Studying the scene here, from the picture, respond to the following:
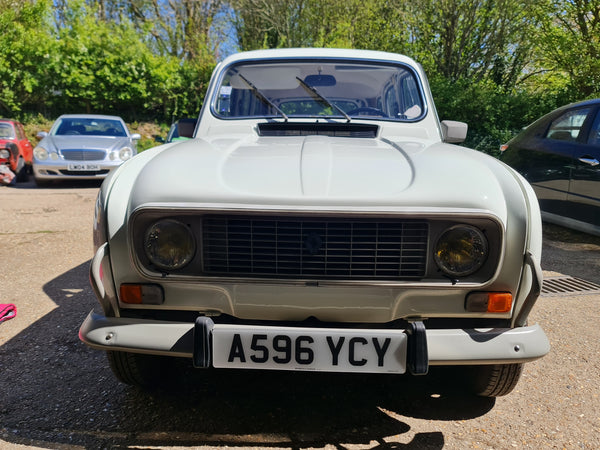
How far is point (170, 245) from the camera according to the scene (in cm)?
206

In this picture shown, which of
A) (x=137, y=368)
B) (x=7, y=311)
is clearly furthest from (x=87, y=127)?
(x=137, y=368)

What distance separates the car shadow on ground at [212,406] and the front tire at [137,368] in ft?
0.25

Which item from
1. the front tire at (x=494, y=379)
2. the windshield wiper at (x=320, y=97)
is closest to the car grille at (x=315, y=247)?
the front tire at (x=494, y=379)

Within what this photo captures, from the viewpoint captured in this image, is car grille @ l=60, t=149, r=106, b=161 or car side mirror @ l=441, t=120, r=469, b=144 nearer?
car side mirror @ l=441, t=120, r=469, b=144

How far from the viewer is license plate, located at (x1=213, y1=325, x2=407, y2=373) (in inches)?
76.9

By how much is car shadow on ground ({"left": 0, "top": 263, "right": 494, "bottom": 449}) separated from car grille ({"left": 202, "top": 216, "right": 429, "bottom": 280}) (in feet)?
2.43

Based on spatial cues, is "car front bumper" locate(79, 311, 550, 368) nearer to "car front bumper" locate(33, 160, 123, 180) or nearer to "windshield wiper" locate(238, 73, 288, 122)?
"windshield wiper" locate(238, 73, 288, 122)

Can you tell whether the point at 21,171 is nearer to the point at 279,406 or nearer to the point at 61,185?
the point at 61,185

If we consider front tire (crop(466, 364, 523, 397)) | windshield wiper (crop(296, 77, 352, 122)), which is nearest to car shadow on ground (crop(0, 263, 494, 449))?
front tire (crop(466, 364, 523, 397))

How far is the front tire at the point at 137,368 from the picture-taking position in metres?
2.39

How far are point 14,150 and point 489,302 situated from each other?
39.6 ft

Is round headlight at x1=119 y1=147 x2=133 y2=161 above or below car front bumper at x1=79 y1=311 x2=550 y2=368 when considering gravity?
below

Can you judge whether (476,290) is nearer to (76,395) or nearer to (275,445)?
(275,445)

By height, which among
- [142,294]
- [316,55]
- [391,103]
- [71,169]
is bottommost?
[71,169]
